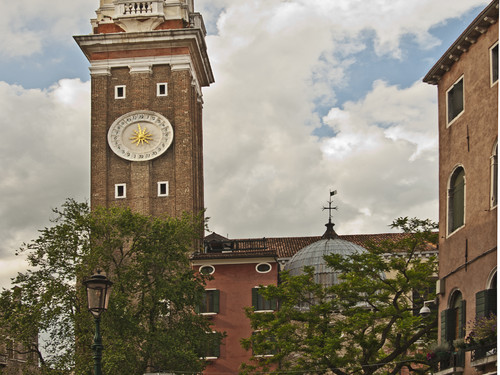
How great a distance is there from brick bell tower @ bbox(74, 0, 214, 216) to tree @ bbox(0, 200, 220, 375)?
1544 centimetres

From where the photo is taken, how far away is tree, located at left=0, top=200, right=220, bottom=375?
141ft

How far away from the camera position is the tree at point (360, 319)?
3919 cm

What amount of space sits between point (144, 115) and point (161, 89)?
2.07m

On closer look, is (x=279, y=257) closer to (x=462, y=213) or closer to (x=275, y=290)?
(x=275, y=290)

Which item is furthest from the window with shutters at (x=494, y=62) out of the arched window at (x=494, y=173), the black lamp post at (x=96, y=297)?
the black lamp post at (x=96, y=297)

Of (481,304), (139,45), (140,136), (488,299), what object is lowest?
(481,304)

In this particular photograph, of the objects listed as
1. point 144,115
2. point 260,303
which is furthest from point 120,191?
point 260,303

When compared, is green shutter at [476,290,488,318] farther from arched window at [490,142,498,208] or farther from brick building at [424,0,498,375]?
arched window at [490,142,498,208]

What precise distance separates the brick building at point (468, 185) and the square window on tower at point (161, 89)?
35.1 m

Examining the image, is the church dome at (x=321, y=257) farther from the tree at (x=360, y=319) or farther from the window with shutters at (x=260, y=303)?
the tree at (x=360, y=319)

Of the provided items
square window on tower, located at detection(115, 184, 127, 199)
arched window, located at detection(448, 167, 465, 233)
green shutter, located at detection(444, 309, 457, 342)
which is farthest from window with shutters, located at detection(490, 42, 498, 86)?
square window on tower, located at detection(115, 184, 127, 199)

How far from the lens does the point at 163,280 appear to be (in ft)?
148

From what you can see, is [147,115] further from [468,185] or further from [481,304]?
[481,304]

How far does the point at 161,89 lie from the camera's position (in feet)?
212
